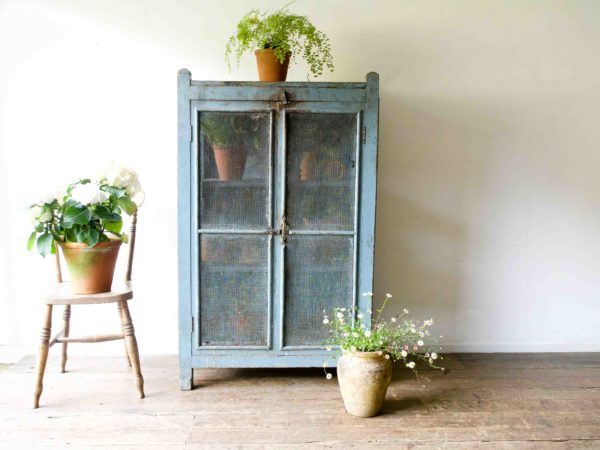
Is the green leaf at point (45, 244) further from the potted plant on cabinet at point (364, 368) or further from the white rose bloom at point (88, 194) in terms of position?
the potted plant on cabinet at point (364, 368)

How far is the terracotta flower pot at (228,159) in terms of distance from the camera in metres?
2.44

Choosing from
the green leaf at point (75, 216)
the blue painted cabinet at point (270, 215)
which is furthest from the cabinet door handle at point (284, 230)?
the green leaf at point (75, 216)

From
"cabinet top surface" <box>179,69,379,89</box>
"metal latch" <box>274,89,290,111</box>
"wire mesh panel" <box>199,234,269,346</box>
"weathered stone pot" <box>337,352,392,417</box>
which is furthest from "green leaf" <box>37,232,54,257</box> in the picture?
"weathered stone pot" <box>337,352,392,417</box>

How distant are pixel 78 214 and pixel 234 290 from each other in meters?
0.80

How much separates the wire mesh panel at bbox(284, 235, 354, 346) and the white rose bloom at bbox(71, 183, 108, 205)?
2.94ft

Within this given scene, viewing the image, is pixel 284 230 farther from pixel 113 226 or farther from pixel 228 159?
pixel 113 226

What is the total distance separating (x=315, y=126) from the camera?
2441 millimetres

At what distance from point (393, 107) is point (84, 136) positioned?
1805 millimetres

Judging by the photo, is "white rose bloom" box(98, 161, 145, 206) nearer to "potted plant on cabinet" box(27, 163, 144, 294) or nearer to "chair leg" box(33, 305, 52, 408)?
"potted plant on cabinet" box(27, 163, 144, 294)

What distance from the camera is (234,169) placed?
2443 millimetres

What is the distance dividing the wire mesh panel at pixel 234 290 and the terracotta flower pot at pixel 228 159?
318mm

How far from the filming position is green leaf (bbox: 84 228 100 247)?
7.31 feet

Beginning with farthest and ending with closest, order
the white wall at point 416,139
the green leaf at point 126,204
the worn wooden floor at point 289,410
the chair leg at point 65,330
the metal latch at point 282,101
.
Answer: the white wall at point 416,139
the chair leg at point 65,330
the metal latch at point 282,101
the green leaf at point 126,204
the worn wooden floor at point 289,410

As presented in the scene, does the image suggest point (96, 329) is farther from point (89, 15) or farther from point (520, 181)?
point (520, 181)
